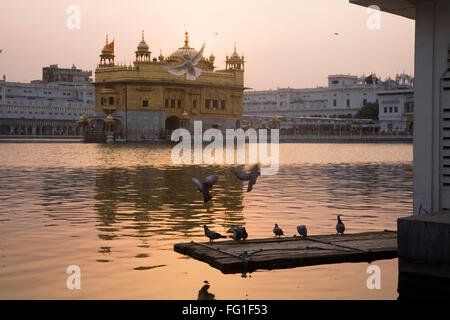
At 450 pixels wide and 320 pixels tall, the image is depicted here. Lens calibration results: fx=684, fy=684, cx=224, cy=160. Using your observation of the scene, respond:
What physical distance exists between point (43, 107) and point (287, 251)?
9876 cm

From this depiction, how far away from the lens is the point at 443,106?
896cm

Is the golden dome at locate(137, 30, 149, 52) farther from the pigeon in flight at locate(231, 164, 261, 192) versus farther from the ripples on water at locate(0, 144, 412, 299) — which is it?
the pigeon in flight at locate(231, 164, 261, 192)

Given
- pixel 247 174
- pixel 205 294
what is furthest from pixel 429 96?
pixel 205 294

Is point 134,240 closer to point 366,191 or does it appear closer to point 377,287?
point 377,287

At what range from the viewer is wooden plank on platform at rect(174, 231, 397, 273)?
773 centimetres

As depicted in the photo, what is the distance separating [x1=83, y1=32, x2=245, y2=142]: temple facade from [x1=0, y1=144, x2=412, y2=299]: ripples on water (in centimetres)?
5196

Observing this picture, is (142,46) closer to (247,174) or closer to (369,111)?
(369,111)

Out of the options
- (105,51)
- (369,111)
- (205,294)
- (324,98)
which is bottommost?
(205,294)

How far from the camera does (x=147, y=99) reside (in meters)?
74.8

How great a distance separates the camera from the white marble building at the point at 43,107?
95.7m

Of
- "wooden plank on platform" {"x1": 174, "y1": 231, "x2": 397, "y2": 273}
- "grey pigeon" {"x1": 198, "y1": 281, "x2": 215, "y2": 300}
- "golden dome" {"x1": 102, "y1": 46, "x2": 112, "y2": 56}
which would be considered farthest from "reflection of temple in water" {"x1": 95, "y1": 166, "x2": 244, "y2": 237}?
"golden dome" {"x1": 102, "y1": 46, "x2": 112, "y2": 56}

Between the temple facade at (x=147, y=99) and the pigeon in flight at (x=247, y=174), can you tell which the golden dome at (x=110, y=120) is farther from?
the pigeon in flight at (x=247, y=174)

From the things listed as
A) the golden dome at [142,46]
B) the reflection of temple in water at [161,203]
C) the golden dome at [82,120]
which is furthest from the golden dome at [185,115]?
the reflection of temple in water at [161,203]

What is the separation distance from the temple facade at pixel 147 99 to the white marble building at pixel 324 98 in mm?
46483
